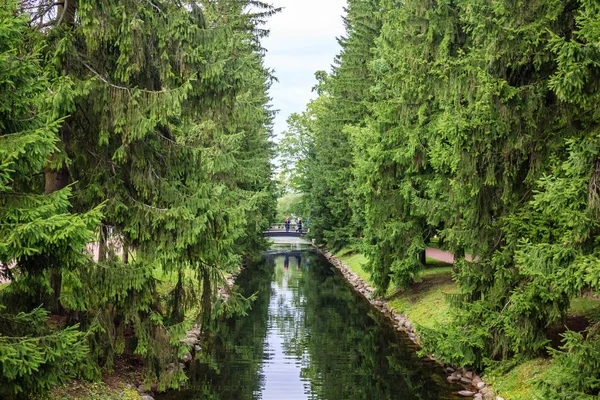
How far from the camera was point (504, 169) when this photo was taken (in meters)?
11.0

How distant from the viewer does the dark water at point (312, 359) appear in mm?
12367

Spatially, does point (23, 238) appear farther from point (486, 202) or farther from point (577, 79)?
point (486, 202)

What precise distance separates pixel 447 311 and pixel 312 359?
4.19 m

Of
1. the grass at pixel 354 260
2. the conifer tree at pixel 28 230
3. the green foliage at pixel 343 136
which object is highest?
the green foliage at pixel 343 136

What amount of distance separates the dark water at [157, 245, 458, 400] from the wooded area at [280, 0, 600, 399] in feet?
5.15

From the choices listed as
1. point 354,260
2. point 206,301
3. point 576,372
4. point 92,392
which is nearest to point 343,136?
point 354,260

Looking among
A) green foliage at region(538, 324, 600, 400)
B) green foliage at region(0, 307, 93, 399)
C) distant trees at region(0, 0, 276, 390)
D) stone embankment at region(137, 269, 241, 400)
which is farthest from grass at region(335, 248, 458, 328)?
green foliage at region(0, 307, 93, 399)

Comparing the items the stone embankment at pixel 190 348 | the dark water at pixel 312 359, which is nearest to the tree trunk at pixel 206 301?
the stone embankment at pixel 190 348

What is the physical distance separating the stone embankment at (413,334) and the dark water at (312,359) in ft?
0.89

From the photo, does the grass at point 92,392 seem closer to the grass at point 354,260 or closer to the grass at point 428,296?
the grass at point 428,296

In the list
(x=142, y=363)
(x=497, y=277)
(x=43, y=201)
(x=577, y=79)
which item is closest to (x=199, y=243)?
(x=142, y=363)

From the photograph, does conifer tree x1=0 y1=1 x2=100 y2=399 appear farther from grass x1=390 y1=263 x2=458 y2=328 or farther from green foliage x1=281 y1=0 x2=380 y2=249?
green foliage x1=281 y1=0 x2=380 y2=249

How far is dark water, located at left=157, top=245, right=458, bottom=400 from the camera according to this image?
40.6 feet

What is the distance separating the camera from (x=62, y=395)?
8.34m
